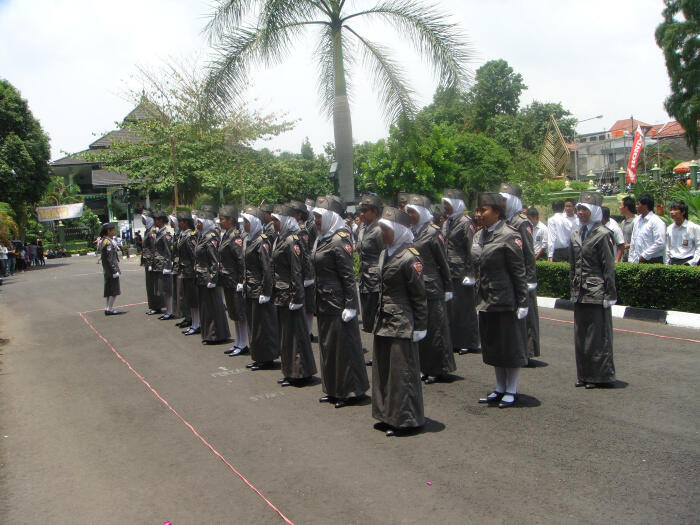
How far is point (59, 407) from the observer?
709 centimetres

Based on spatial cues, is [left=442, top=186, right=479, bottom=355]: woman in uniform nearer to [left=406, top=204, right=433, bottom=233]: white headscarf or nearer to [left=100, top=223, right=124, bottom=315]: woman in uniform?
[left=406, top=204, right=433, bottom=233]: white headscarf

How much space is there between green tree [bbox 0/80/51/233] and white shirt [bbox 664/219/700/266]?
28348 millimetres

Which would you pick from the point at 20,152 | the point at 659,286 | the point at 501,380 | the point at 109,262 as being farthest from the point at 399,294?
the point at 20,152

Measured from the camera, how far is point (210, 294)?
969 centimetres

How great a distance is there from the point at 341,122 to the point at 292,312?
8.49m

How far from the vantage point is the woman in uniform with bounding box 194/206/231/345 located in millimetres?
9641

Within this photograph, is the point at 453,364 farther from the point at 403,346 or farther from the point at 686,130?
the point at 686,130

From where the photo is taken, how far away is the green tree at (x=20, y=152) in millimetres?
28703

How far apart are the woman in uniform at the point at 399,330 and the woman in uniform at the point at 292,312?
1.76 m

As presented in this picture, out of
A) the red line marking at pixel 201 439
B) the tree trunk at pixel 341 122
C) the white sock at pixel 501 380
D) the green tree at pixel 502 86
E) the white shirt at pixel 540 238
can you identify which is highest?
the green tree at pixel 502 86

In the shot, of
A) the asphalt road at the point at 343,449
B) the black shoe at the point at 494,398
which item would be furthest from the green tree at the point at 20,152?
the black shoe at the point at 494,398

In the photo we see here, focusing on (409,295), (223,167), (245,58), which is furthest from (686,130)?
(409,295)

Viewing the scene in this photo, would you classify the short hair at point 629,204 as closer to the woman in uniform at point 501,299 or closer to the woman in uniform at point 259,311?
the woman in uniform at point 501,299

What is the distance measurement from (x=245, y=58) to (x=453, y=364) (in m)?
10.2
